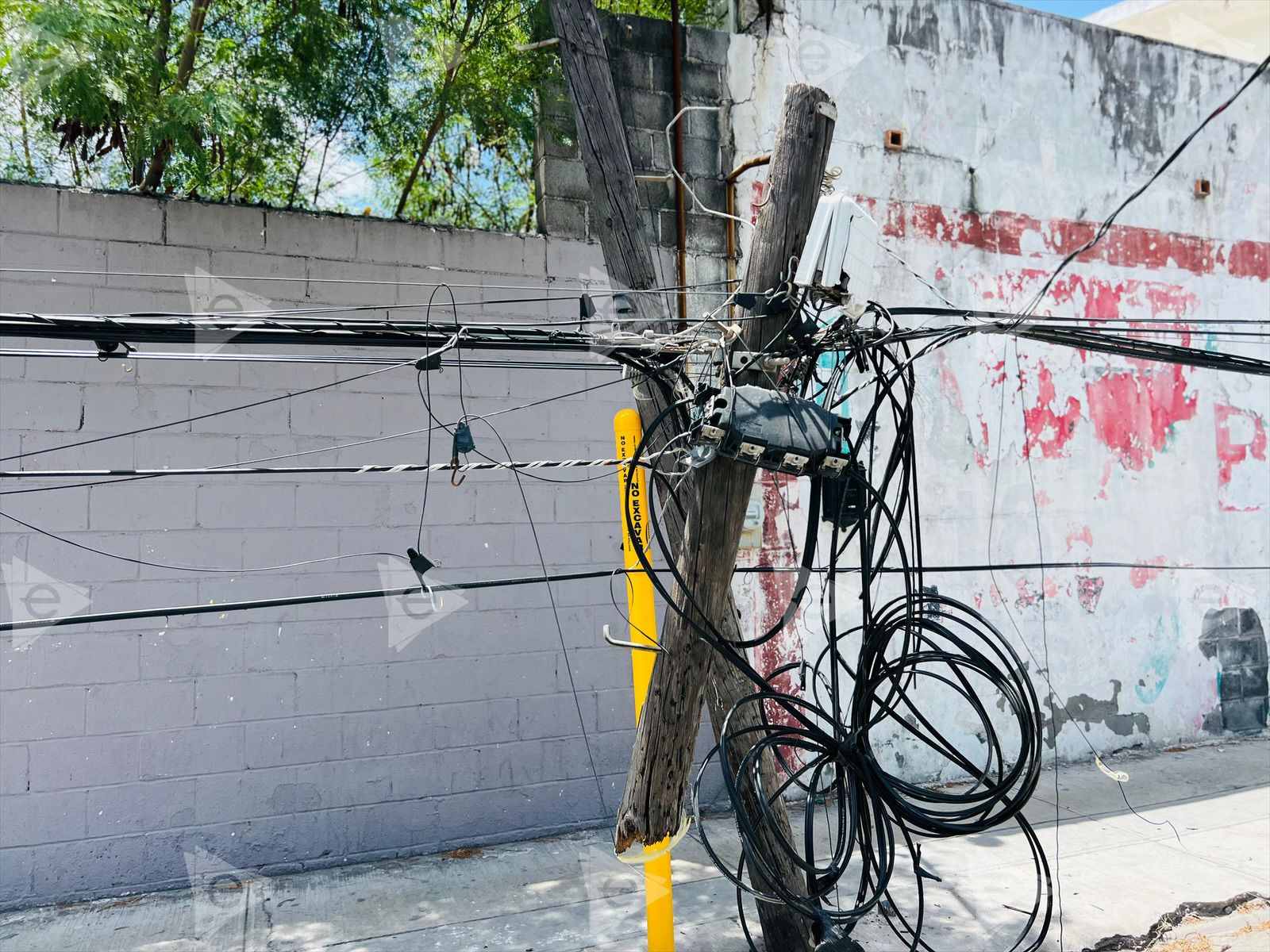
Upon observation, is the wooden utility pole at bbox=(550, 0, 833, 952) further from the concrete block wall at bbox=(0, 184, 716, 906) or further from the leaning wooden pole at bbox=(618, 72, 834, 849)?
the concrete block wall at bbox=(0, 184, 716, 906)

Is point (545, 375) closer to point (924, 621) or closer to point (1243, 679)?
point (924, 621)

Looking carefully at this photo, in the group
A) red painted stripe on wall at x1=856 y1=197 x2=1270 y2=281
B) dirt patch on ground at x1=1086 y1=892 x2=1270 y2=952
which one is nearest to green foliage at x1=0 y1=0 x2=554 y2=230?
red painted stripe on wall at x1=856 y1=197 x2=1270 y2=281

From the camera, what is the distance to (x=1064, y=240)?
757 cm

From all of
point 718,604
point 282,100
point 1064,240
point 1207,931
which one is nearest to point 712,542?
point 718,604

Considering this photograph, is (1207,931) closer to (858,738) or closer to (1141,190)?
(858,738)

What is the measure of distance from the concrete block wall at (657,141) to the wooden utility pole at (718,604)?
224 cm

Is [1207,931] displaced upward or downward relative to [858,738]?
downward

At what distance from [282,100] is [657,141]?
227 cm

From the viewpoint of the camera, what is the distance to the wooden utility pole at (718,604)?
3.46 meters

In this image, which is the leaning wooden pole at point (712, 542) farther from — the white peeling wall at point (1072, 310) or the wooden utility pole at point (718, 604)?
the white peeling wall at point (1072, 310)

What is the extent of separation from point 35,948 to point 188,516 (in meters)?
2.06

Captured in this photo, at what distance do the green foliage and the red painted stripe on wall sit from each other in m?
2.59

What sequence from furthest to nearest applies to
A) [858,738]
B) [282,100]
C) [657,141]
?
[657,141] → [282,100] → [858,738]

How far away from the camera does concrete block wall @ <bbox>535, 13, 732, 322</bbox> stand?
20.2 ft
